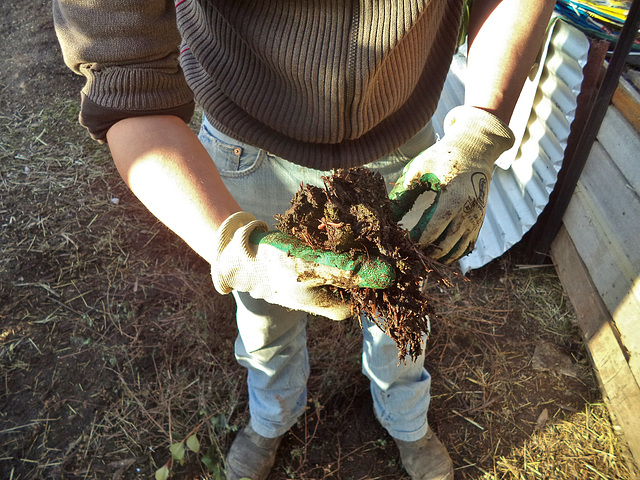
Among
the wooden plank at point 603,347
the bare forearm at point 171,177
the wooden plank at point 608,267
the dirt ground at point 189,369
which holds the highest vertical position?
the bare forearm at point 171,177

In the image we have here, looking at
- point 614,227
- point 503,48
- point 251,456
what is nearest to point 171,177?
point 503,48

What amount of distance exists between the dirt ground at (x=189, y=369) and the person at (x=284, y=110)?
0.88 m

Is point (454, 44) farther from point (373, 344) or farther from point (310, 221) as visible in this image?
point (373, 344)

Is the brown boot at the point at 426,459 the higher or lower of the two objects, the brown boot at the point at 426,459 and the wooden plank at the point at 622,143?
the lower

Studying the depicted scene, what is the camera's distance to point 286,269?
1.13 meters

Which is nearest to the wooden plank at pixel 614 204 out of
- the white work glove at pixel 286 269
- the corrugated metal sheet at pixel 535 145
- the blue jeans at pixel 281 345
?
the corrugated metal sheet at pixel 535 145

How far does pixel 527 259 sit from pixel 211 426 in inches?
86.4

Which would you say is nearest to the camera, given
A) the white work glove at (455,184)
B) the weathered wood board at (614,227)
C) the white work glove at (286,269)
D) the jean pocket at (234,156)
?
the white work glove at (286,269)

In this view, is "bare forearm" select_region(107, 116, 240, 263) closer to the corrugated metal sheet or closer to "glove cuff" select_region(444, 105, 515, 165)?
"glove cuff" select_region(444, 105, 515, 165)

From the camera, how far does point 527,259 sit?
10.0 ft

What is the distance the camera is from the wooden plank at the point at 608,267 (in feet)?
6.84

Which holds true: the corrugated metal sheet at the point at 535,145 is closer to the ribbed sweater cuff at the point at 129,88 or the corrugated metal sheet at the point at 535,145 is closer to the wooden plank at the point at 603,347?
the wooden plank at the point at 603,347

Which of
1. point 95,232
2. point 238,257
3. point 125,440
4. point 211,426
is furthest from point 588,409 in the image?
point 95,232

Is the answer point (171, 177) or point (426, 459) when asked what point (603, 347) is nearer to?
point (426, 459)
